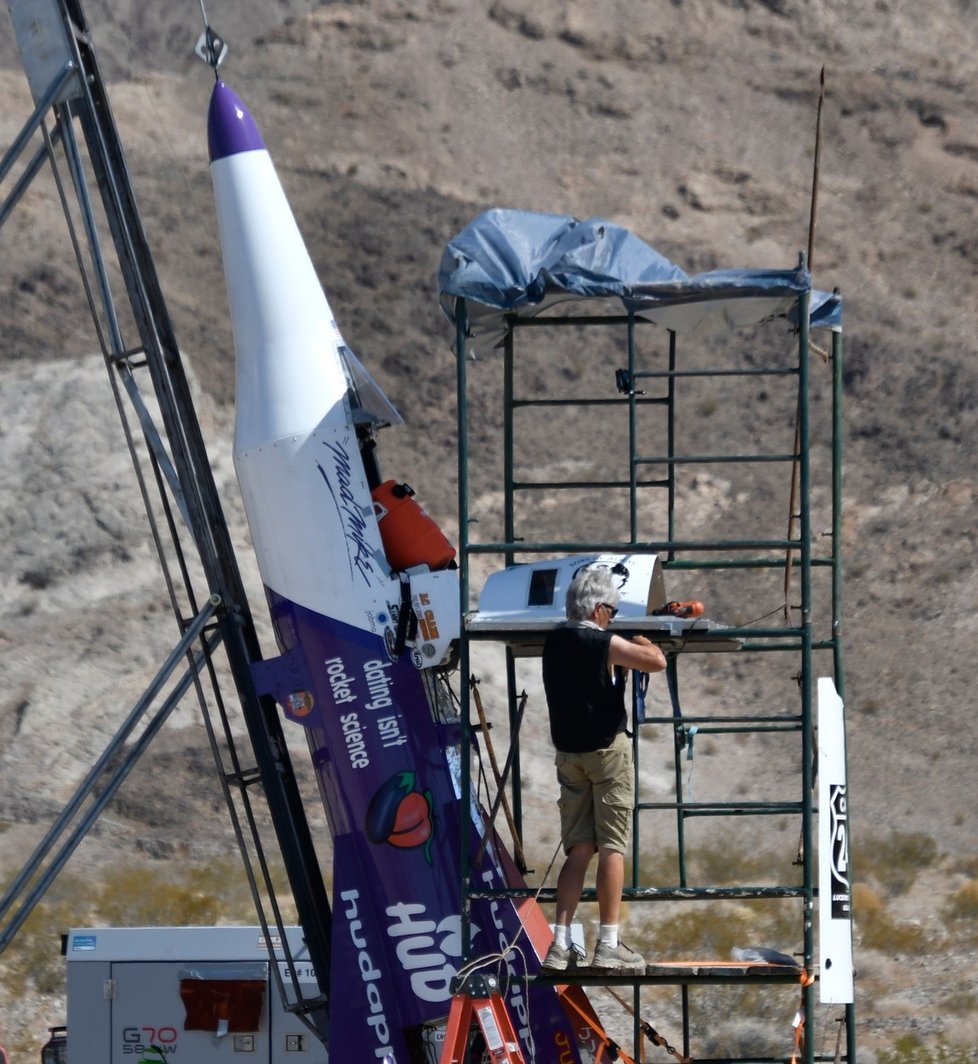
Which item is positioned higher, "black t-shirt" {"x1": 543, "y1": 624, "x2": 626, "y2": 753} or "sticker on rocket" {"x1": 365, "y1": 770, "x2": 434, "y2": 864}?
"sticker on rocket" {"x1": 365, "y1": 770, "x2": 434, "y2": 864}

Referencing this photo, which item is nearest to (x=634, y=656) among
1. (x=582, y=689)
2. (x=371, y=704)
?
(x=582, y=689)

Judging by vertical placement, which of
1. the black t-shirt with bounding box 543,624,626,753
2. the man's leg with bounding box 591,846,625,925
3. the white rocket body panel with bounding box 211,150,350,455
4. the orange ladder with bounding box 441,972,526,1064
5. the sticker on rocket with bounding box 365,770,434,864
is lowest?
the orange ladder with bounding box 441,972,526,1064

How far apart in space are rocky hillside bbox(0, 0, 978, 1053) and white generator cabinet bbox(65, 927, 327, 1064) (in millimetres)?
8801

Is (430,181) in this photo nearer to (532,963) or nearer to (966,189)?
(966,189)

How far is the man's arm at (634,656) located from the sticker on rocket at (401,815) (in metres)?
2.33

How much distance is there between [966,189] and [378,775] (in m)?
23.3

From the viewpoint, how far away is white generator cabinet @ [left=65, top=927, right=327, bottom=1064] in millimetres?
13516

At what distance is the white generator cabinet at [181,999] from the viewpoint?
44.3 feet

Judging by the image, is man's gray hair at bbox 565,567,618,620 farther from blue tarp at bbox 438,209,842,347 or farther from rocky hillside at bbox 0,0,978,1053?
rocky hillside at bbox 0,0,978,1053

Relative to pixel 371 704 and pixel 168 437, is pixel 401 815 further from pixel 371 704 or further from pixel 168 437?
pixel 168 437

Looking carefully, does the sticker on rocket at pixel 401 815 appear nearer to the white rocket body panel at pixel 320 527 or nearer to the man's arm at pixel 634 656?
the white rocket body panel at pixel 320 527

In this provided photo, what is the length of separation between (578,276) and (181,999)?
6.72 meters

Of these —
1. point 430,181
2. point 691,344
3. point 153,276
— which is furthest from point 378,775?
point 430,181
